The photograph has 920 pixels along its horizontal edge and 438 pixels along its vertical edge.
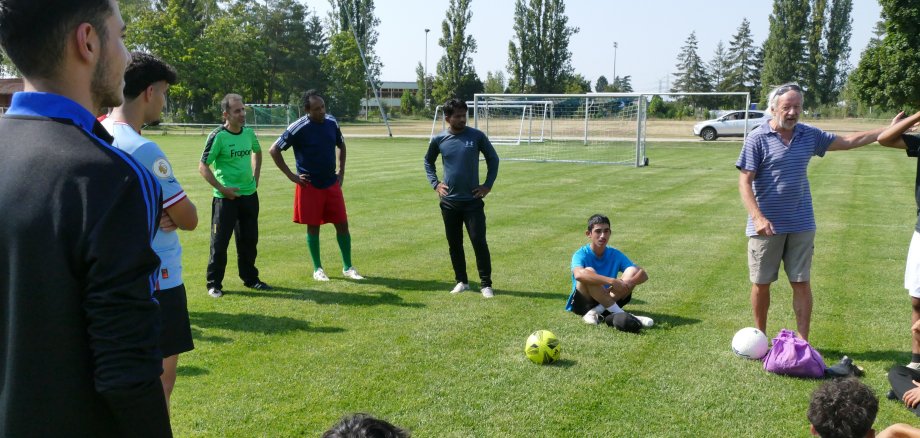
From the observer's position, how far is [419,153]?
3067 centimetres

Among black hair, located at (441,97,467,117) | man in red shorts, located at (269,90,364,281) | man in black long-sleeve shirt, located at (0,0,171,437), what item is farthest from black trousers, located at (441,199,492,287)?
man in black long-sleeve shirt, located at (0,0,171,437)

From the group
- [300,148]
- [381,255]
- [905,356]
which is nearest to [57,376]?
[905,356]

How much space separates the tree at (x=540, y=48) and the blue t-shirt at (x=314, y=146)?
60281 mm

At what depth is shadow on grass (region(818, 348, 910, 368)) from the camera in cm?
559

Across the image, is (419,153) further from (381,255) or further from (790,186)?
(790,186)

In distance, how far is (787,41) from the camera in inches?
2598

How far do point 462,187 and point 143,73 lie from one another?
14.9 ft

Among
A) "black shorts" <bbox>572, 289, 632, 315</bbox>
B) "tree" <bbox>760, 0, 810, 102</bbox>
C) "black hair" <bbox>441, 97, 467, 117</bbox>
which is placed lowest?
"black shorts" <bbox>572, 289, 632, 315</bbox>

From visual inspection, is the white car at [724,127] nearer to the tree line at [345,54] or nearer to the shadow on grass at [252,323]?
the tree line at [345,54]

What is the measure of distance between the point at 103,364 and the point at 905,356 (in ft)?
19.8

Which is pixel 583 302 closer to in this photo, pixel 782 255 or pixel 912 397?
pixel 782 255

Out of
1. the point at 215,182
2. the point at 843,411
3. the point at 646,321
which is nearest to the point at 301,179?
the point at 215,182

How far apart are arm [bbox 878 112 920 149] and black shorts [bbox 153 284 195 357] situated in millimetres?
4875

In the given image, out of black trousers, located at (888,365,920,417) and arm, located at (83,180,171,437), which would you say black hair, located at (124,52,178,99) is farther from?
black trousers, located at (888,365,920,417)
